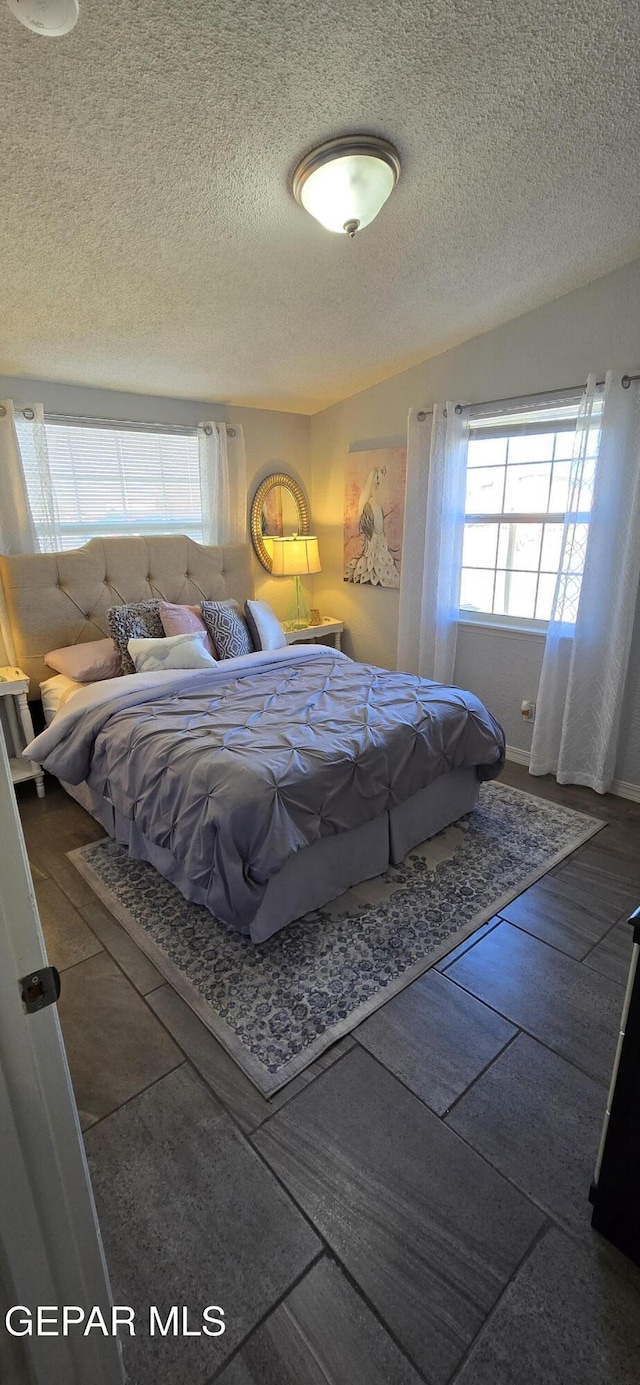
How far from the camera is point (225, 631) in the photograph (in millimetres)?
3381

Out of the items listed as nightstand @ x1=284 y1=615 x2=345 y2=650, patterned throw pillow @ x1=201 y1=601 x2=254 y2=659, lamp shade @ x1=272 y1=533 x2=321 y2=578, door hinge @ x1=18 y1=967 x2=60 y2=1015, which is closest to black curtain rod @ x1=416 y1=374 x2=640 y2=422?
lamp shade @ x1=272 y1=533 x2=321 y2=578

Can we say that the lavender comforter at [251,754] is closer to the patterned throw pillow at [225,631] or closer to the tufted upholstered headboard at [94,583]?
the patterned throw pillow at [225,631]

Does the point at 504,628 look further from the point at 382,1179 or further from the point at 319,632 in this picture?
the point at 382,1179

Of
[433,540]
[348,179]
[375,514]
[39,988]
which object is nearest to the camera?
[39,988]

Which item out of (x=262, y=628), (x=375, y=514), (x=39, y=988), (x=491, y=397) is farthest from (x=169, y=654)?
(x=39, y=988)

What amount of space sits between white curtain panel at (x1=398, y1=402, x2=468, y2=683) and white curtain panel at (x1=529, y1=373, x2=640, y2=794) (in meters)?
0.69

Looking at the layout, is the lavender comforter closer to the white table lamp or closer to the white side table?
the white side table

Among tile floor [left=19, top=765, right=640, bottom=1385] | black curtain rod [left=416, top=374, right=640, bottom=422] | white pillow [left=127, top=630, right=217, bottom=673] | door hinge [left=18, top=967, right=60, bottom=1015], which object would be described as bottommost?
tile floor [left=19, top=765, right=640, bottom=1385]

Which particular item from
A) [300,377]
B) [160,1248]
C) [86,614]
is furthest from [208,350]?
[160,1248]

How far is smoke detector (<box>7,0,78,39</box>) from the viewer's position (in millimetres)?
1122

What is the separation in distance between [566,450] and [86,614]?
280 cm

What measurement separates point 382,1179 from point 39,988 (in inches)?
42.2

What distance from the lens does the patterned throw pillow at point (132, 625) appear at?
311cm

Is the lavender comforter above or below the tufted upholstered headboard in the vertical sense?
below
